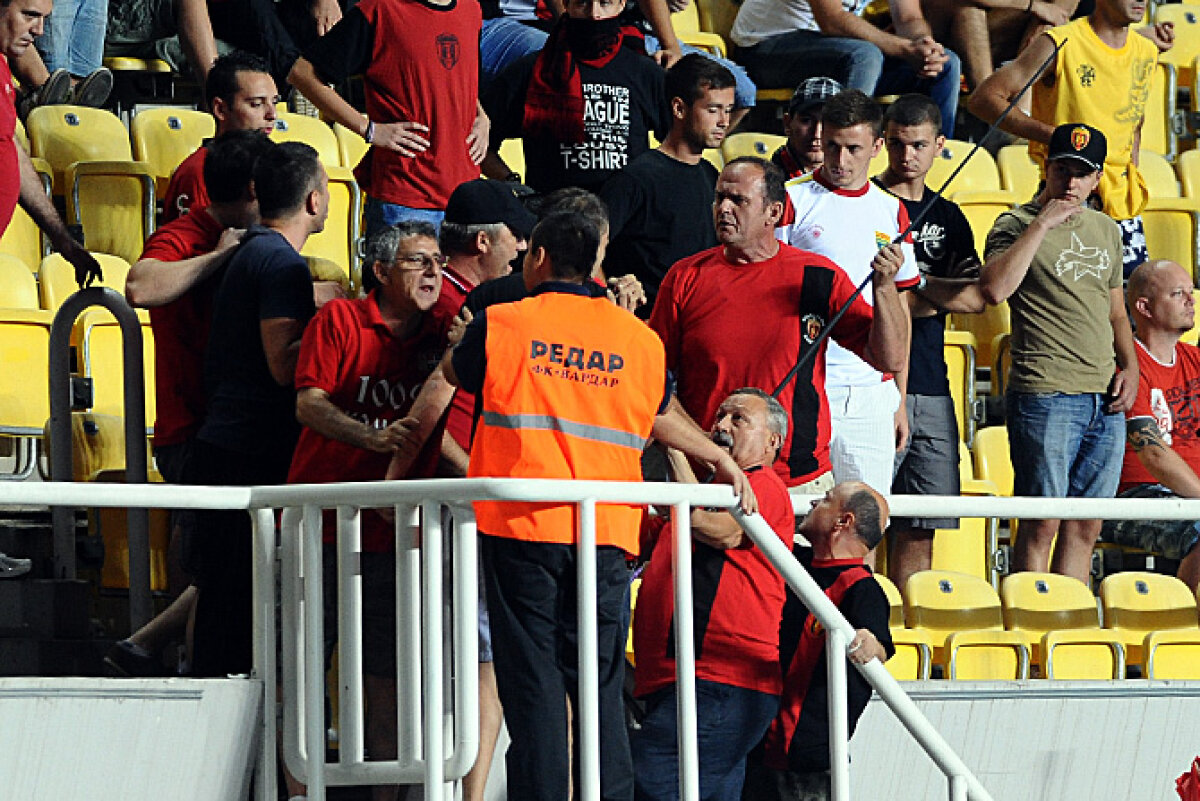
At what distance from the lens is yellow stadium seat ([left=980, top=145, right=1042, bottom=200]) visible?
10539 mm

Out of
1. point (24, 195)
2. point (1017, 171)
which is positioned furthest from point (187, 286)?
point (1017, 171)

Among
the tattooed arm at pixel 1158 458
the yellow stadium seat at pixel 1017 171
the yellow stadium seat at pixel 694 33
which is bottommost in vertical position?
the tattooed arm at pixel 1158 458

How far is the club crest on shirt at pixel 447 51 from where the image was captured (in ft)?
25.4

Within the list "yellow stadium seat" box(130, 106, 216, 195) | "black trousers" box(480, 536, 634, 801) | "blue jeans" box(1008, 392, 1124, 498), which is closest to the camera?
"black trousers" box(480, 536, 634, 801)

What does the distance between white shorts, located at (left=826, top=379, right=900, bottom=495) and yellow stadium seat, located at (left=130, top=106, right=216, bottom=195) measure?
3.02 m

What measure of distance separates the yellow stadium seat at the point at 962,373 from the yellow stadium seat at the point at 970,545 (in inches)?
24.1

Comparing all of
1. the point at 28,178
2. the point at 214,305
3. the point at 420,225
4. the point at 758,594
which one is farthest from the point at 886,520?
the point at 28,178

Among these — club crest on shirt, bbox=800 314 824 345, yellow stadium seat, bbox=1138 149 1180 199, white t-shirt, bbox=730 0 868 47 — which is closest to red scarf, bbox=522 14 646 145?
club crest on shirt, bbox=800 314 824 345

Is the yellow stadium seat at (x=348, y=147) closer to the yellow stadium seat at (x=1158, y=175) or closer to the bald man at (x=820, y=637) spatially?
the yellow stadium seat at (x=1158, y=175)

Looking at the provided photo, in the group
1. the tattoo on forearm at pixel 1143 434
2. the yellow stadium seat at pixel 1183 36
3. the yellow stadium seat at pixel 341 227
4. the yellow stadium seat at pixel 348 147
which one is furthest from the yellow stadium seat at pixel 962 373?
the yellow stadium seat at pixel 1183 36

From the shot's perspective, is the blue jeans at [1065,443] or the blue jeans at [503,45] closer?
the blue jeans at [1065,443]

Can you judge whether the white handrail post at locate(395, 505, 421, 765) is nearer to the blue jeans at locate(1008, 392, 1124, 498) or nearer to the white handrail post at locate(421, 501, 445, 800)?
the white handrail post at locate(421, 501, 445, 800)

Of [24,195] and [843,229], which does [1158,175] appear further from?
[24,195]

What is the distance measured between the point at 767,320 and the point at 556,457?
142 cm
